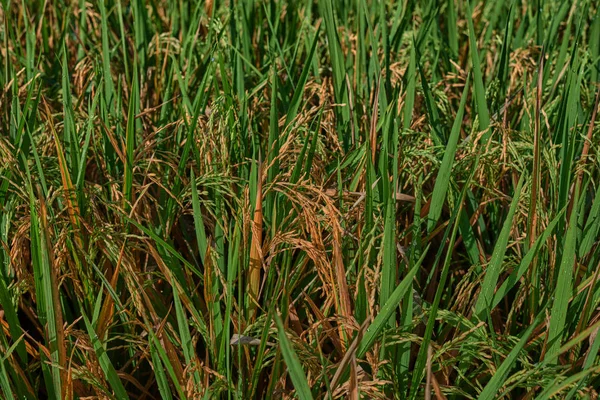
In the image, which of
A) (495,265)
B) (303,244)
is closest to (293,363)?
(303,244)

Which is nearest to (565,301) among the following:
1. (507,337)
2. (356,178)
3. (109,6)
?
(507,337)

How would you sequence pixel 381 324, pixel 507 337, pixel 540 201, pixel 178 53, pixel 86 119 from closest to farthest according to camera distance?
pixel 381 324
pixel 507 337
pixel 540 201
pixel 86 119
pixel 178 53

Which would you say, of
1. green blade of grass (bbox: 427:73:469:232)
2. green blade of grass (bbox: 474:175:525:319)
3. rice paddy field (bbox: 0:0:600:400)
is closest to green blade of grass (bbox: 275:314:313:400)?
rice paddy field (bbox: 0:0:600:400)

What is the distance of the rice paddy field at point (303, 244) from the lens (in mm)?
1039

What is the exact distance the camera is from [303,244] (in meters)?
1.06

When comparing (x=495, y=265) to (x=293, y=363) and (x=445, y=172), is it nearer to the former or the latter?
(x=445, y=172)

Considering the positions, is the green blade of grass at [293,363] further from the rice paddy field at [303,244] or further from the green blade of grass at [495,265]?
the green blade of grass at [495,265]

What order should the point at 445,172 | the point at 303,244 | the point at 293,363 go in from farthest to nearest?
the point at 445,172, the point at 303,244, the point at 293,363

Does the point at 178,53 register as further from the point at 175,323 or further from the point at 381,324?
the point at 381,324

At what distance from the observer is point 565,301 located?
1.07 m

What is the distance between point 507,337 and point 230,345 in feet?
1.16

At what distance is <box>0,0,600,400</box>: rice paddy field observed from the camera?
1.04 meters

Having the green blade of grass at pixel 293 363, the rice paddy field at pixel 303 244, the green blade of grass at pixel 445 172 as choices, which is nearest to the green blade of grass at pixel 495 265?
the rice paddy field at pixel 303 244

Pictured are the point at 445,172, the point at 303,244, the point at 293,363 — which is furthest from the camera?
the point at 445,172
